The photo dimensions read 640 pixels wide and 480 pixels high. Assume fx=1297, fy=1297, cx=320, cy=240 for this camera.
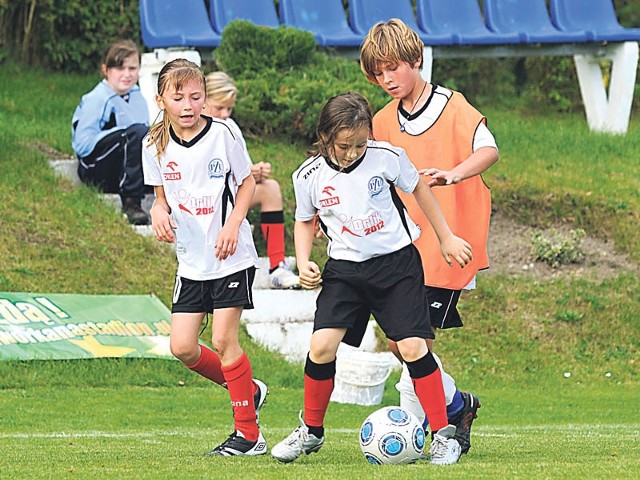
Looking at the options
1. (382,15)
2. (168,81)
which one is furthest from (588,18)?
(168,81)

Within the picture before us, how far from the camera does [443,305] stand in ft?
21.0

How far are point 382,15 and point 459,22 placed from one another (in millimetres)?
1004

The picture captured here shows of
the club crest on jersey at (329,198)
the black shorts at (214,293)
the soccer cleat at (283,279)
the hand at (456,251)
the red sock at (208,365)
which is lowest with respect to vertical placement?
the soccer cleat at (283,279)

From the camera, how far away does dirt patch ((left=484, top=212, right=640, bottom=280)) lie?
13.3 meters

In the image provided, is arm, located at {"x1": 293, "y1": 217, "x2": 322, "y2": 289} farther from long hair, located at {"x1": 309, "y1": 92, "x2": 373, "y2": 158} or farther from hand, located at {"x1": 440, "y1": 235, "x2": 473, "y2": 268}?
hand, located at {"x1": 440, "y1": 235, "x2": 473, "y2": 268}

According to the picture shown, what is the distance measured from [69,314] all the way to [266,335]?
1.91 m

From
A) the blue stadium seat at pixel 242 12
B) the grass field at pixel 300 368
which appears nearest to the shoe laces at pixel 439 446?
the grass field at pixel 300 368

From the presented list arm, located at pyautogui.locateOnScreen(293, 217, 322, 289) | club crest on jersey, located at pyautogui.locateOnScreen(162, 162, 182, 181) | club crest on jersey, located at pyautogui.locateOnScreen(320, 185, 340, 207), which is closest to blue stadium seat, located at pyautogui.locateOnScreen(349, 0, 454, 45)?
club crest on jersey, located at pyautogui.locateOnScreen(162, 162, 182, 181)

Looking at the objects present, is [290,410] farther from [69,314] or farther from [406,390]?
[406,390]

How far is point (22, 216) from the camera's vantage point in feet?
40.6

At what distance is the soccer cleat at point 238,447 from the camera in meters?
6.35

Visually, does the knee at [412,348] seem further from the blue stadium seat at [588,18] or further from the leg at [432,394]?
the blue stadium seat at [588,18]

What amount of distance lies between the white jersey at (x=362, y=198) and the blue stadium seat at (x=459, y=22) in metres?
10.4

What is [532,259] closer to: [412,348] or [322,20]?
[322,20]
